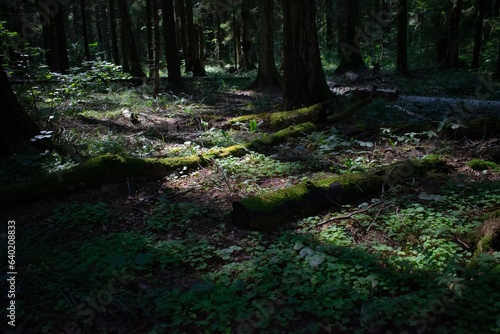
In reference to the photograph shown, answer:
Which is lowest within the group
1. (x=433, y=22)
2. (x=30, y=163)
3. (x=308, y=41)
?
(x=30, y=163)

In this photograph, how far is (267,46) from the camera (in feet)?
45.4

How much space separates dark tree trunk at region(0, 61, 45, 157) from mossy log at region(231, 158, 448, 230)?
14.5 feet

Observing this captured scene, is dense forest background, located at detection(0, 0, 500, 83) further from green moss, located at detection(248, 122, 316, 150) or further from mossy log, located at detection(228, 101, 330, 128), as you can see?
green moss, located at detection(248, 122, 316, 150)

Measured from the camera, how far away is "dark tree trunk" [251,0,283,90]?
45.1ft

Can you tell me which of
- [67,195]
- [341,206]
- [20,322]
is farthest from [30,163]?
[341,206]

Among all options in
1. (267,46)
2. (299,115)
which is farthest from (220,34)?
(299,115)

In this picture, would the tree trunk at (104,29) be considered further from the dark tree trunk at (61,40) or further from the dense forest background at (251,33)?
the dark tree trunk at (61,40)

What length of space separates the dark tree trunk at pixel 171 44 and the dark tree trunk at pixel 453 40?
1367 centimetres

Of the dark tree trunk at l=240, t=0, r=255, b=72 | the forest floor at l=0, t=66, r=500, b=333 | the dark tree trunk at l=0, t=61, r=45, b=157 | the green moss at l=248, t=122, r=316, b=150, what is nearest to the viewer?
the forest floor at l=0, t=66, r=500, b=333

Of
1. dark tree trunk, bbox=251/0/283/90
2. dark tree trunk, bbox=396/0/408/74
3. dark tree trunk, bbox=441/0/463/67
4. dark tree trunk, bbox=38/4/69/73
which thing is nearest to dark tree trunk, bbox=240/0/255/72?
dark tree trunk, bbox=251/0/283/90

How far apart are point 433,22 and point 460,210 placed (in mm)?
29037

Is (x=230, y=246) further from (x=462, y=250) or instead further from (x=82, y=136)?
(x=82, y=136)

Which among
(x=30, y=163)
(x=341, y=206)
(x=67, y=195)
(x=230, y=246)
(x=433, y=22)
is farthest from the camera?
(x=433, y=22)

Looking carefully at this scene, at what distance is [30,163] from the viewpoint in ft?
20.1
